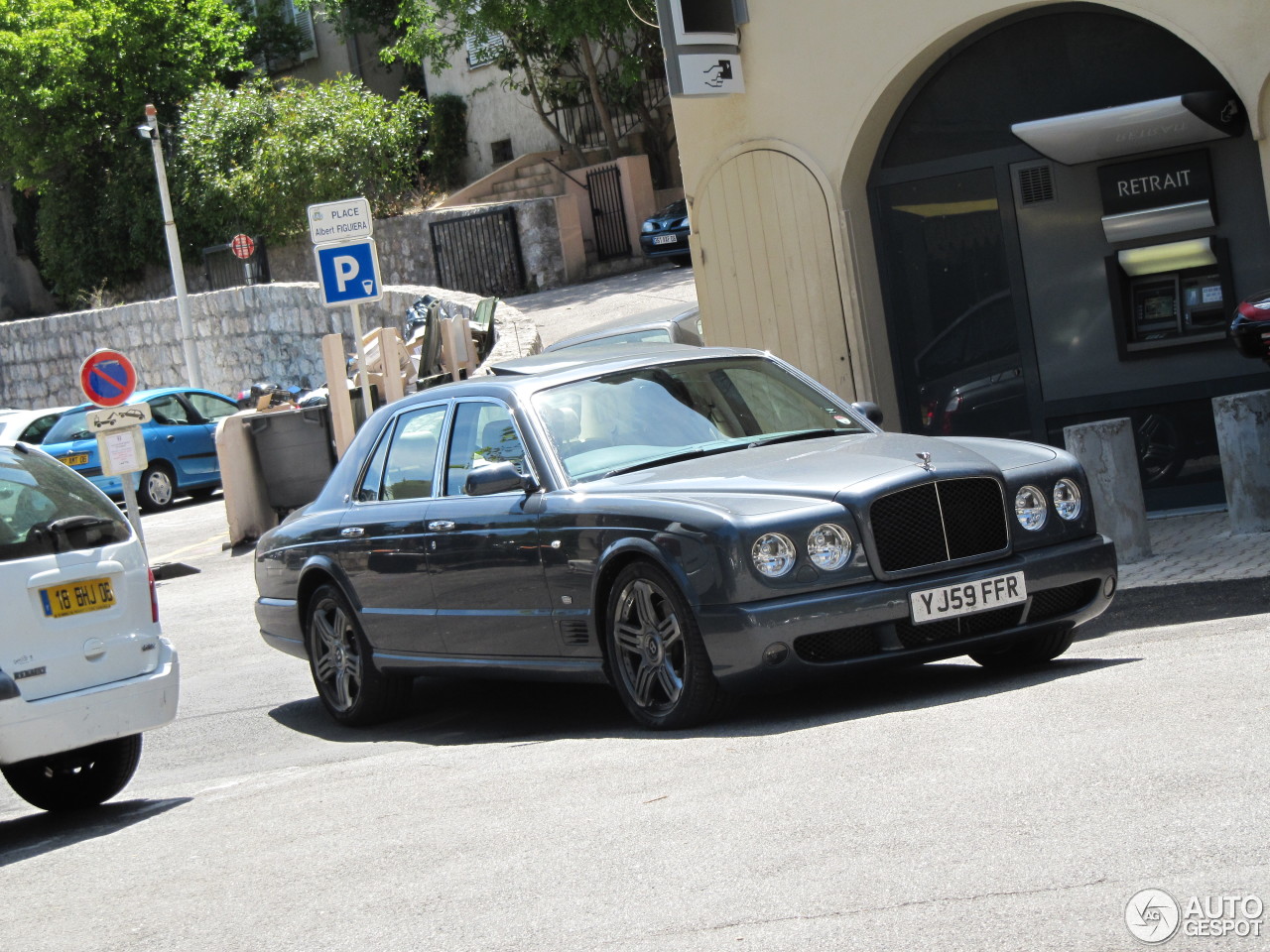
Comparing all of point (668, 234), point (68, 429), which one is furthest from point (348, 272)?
point (668, 234)

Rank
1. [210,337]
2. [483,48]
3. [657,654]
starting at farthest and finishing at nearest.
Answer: [483,48], [210,337], [657,654]

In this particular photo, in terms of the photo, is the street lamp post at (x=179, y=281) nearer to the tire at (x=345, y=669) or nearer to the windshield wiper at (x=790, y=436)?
the tire at (x=345, y=669)

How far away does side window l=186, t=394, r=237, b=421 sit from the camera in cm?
2562

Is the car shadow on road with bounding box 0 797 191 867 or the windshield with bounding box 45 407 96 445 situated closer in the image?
the car shadow on road with bounding box 0 797 191 867

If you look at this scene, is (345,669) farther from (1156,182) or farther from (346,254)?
(346,254)

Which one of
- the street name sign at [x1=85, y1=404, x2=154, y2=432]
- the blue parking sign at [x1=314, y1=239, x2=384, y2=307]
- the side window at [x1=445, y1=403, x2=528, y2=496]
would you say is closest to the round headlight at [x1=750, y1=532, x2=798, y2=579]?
the side window at [x1=445, y1=403, x2=528, y2=496]

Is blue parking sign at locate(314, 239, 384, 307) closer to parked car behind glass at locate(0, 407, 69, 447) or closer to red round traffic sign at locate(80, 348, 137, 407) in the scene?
red round traffic sign at locate(80, 348, 137, 407)

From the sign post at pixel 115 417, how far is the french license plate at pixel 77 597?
34.3 feet

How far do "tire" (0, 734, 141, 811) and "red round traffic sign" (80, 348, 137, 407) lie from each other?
1059 cm

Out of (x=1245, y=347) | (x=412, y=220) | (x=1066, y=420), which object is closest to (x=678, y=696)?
(x=1245, y=347)

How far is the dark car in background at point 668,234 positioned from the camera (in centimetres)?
2917

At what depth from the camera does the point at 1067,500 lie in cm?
706

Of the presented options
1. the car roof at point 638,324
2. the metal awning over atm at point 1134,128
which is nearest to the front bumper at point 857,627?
the metal awning over atm at point 1134,128

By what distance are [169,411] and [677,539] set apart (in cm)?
1977
